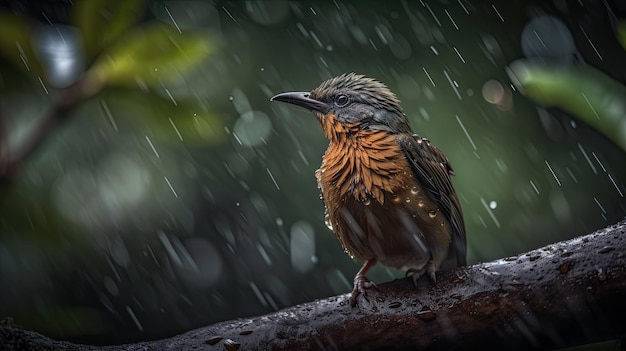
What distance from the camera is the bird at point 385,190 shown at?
2910 millimetres

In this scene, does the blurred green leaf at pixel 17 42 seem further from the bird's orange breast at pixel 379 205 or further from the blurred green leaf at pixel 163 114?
the bird's orange breast at pixel 379 205

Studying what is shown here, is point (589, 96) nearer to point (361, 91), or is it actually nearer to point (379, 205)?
point (379, 205)

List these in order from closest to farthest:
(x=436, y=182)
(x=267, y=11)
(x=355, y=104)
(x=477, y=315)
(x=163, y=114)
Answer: (x=477, y=315) → (x=163, y=114) → (x=436, y=182) → (x=355, y=104) → (x=267, y=11)

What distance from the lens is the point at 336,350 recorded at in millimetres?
2180

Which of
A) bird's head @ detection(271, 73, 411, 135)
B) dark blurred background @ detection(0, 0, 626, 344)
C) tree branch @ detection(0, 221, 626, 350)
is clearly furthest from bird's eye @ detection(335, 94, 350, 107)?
tree branch @ detection(0, 221, 626, 350)

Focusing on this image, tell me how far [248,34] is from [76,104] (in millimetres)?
2190

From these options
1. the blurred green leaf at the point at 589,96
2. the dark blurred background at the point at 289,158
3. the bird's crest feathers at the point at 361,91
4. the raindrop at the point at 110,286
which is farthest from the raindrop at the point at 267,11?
the blurred green leaf at the point at 589,96

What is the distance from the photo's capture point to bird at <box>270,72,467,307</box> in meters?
2.91

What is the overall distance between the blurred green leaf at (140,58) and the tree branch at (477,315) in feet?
2.86

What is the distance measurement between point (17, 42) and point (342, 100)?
1508 millimetres

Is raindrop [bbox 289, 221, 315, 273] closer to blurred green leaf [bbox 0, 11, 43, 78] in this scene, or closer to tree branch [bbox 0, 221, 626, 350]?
tree branch [bbox 0, 221, 626, 350]

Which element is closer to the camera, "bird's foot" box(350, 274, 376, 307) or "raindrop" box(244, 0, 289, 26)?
"bird's foot" box(350, 274, 376, 307)

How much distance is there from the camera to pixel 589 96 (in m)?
2.31

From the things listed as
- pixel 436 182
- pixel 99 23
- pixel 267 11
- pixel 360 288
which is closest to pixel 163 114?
pixel 99 23
